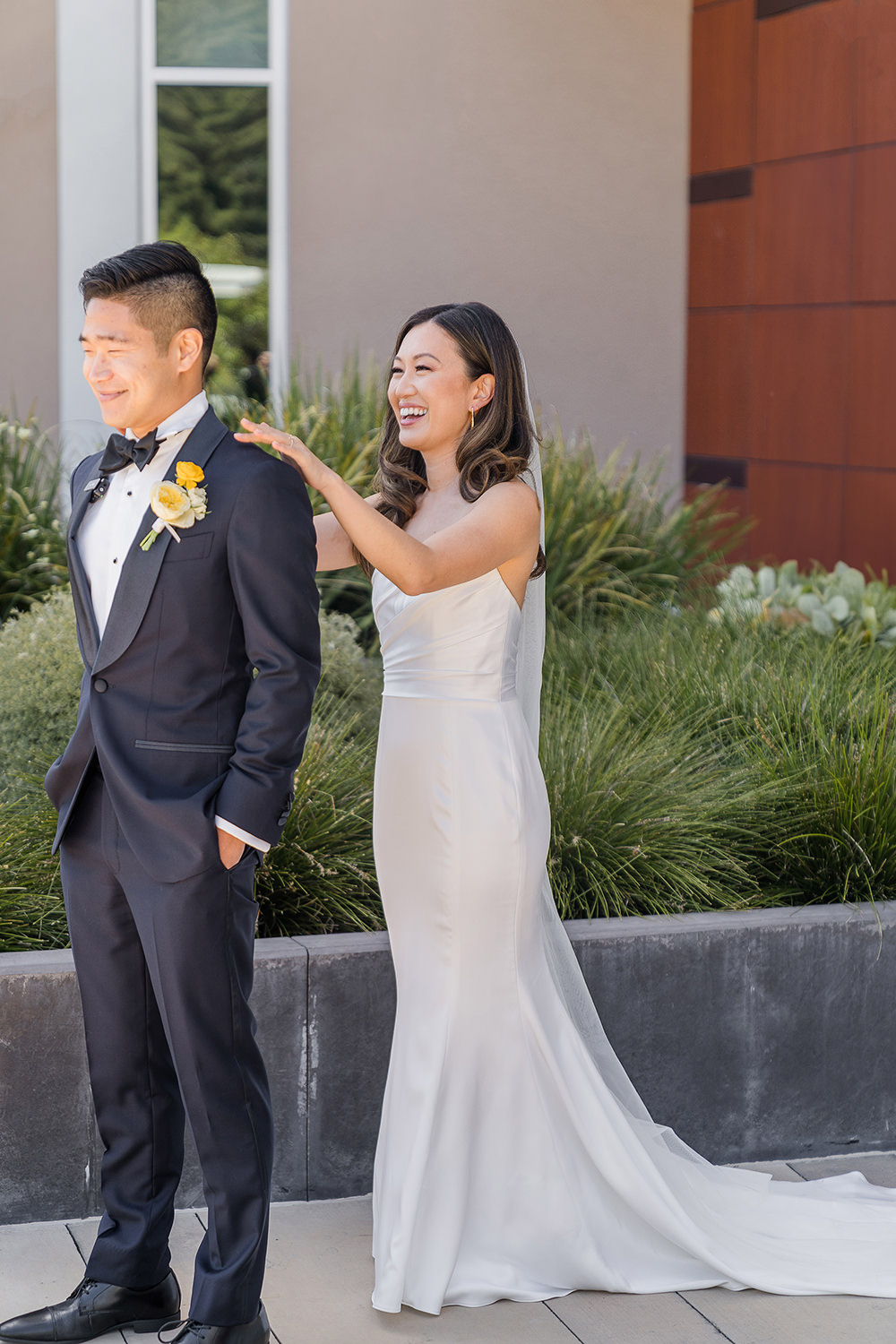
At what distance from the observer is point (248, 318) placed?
9.88 metres

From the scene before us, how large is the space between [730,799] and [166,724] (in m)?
2.25

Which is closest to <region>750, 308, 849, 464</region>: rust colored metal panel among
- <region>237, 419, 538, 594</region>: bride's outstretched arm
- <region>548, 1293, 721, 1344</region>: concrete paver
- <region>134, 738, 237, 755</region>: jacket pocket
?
<region>237, 419, 538, 594</region>: bride's outstretched arm

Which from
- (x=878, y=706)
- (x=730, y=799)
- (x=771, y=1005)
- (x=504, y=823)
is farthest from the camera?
(x=878, y=706)

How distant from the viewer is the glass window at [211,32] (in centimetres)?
938

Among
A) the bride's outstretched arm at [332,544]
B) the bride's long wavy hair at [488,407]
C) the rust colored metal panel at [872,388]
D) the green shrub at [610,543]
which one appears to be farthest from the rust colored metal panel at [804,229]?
the bride's outstretched arm at [332,544]

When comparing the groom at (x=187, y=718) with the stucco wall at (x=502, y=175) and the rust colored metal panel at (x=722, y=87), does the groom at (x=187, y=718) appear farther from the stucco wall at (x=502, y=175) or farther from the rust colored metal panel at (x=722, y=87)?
the rust colored metal panel at (x=722, y=87)

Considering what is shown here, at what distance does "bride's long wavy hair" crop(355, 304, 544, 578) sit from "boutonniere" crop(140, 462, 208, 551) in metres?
0.76

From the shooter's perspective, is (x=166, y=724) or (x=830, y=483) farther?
(x=830, y=483)

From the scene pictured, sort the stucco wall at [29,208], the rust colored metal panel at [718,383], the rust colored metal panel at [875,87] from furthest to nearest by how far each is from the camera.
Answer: the rust colored metal panel at [718,383] < the stucco wall at [29,208] < the rust colored metal panel at [875,87]

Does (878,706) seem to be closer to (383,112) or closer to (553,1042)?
(553,1042)

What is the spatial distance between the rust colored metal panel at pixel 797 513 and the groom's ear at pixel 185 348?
6.81 m

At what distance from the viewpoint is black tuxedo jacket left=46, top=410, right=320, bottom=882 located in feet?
9.12

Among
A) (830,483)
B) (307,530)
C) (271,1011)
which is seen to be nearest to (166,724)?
(307,530)

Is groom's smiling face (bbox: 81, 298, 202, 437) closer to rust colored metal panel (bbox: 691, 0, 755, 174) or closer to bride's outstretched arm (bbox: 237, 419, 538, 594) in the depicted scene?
bride's outstretched arm (bbox: 237, 419, 538, 594)
